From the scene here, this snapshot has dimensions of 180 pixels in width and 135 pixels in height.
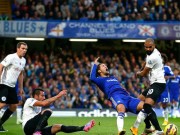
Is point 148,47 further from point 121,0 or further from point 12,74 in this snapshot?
point 121,0

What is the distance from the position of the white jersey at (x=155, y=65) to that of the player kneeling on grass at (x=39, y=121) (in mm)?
2480

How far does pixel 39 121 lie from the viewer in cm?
1106

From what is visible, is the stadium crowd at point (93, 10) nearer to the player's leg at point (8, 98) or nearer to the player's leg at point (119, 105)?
the player's leg at point (8, 98)

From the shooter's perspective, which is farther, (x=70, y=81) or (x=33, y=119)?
(x=70, y=81)

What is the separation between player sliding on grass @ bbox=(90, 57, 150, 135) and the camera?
11.9 meters

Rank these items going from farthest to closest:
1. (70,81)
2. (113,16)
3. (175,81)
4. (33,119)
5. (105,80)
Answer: (113,16)
(70,81)
(175,81)
(105,80)
(33,119)

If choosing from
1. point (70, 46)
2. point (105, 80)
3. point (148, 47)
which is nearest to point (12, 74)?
point (105, 80)

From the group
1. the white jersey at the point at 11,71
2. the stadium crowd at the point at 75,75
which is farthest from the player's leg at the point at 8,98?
the stadium crowd at the point at 75,75

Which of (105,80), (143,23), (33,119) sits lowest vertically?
(33,119)

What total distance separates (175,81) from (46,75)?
6484mm

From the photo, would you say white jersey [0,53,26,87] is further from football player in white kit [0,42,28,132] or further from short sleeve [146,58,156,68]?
short sleeve [146,58,156,68]

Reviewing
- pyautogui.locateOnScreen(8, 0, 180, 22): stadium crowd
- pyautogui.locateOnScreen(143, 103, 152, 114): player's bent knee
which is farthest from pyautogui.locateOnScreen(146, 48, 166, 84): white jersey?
pyautogui.locateOnScreen(8, 0, 180, 22): stadium crowd

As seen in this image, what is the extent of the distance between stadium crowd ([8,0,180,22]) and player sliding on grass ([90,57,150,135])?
48.5ft

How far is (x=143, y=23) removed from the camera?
27.2m
